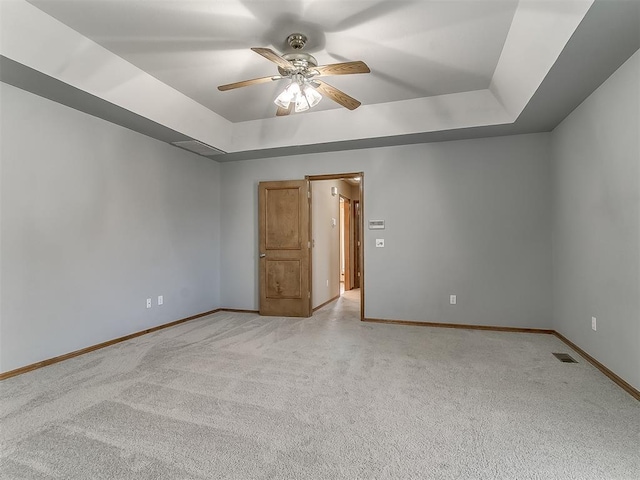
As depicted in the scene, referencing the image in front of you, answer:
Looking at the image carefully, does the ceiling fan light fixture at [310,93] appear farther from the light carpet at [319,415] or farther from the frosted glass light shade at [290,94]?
the light carpet at [319,415]

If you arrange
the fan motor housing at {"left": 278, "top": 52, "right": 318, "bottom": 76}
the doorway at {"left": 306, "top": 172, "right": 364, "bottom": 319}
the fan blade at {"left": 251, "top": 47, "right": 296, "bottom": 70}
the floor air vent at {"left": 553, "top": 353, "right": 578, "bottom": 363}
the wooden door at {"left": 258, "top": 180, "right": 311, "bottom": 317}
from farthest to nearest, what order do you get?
the doorway at {"left": 306, "top": 172, "right": 364, "bottom": 319} < the wooden door at {"left": 258, "top": 180, "right": 311, "bottom": 317} < the floor air vent at {"left": 553, "top": 353, "right": 578, "bottom": 363} < the fan motor housing at {"left": 278, "top": 52, "right": 318, "bottom": 76} < the fan blade at {"left": 251, "top": 47, "right": 296, "bottom": 70}

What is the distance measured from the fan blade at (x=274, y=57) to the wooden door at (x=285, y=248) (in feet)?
8.41

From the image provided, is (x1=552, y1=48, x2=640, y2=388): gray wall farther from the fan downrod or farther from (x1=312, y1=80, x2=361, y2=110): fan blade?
the fan downrod

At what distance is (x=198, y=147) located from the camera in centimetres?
481

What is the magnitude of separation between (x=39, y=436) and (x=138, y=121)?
10.1 feet

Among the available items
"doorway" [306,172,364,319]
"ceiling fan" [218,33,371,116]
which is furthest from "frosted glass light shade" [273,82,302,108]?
"doorway" [306,172,364,319]

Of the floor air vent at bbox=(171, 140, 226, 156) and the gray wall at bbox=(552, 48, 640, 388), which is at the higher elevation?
the floor air vent at bbox=(171, 140, 226, 156)

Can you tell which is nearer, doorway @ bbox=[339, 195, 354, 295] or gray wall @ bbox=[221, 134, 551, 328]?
gray wall @ bbox=[221, 134, 551, 328]

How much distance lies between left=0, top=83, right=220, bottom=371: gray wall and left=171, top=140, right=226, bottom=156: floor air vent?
0.15m

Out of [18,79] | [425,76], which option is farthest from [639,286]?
[18,79]

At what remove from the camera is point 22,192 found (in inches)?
120

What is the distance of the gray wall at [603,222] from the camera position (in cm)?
256

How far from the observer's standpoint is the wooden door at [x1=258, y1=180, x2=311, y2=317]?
528 centimetres

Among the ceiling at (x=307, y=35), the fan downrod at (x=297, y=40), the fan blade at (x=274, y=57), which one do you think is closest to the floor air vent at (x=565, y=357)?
the ceiling at (x=307, y=35)
